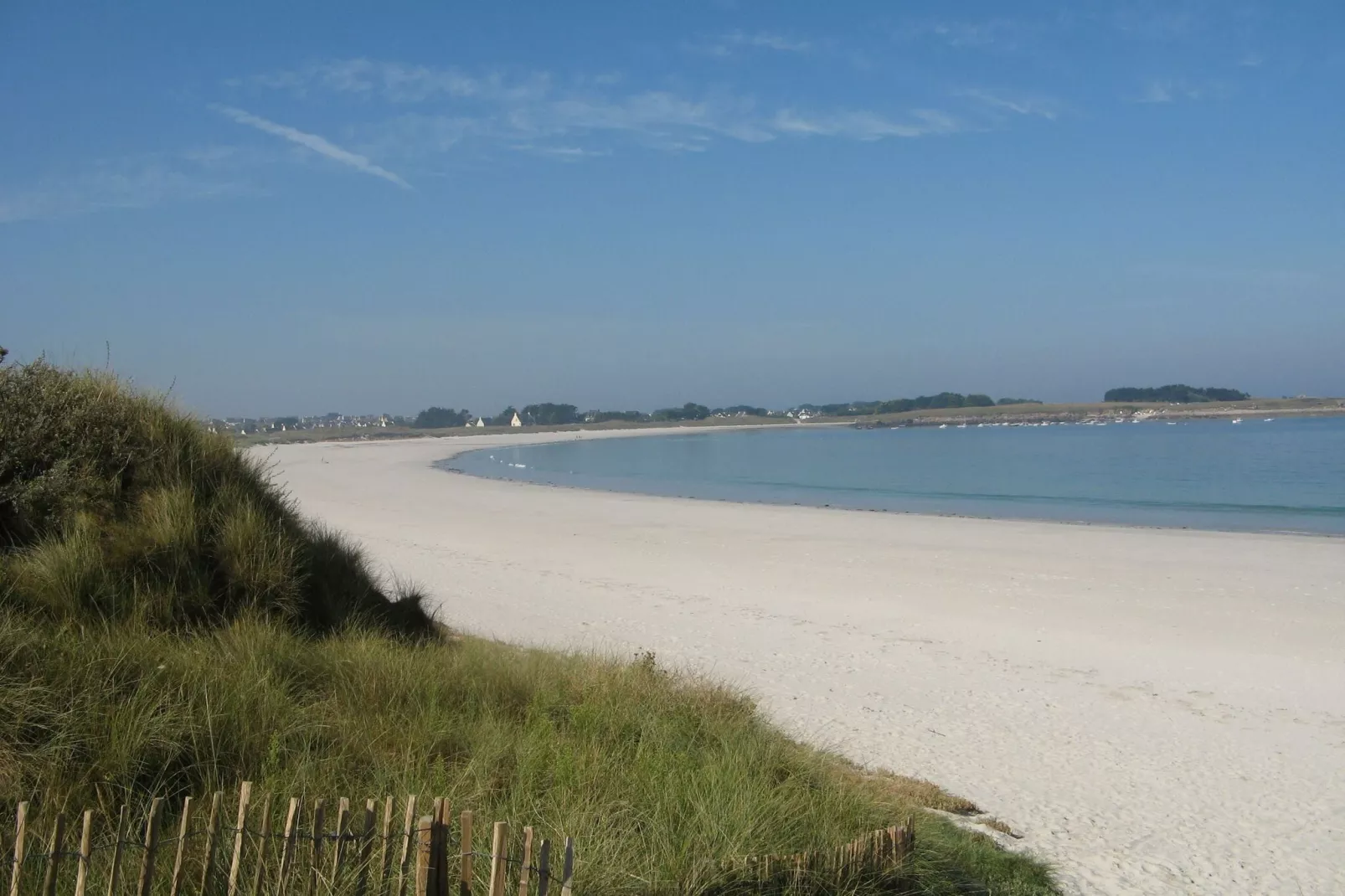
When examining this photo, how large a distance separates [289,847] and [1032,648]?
1041 centimetres

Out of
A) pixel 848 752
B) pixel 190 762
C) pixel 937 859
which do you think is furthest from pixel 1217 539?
pixel 190 762

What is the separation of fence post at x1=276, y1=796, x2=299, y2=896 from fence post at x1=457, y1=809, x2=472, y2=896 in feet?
1.72

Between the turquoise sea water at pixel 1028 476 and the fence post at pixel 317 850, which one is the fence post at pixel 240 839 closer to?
the fence post at pixel 317 850

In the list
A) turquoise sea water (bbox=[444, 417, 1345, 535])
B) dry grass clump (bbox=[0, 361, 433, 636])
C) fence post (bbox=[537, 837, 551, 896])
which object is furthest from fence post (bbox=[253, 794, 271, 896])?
turquoise sea water (bbox=[444, 417, 1345, 535])

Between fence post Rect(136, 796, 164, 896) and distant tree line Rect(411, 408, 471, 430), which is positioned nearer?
fence post Rect(136, 796, 164, 896)

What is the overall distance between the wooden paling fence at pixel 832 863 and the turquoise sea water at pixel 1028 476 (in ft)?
83.7

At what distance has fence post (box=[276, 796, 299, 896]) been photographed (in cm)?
300

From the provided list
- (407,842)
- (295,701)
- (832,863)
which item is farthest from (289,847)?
(832,863)

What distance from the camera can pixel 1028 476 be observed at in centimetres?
4669

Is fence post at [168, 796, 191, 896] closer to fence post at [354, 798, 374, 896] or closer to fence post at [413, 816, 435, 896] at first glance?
fence post at [354, 798, 374, 896]

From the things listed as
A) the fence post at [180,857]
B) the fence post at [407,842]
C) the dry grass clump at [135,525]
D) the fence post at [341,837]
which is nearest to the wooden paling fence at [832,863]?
the fence post at [407,842]

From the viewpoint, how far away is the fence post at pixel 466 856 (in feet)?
9.58

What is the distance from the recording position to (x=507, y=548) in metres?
21.2

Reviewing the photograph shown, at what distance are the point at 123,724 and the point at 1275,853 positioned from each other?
6.24 m
